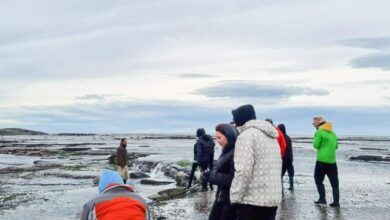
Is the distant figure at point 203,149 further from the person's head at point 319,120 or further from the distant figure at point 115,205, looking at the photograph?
the distant figure at point 115,205

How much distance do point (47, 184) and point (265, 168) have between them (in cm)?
2055

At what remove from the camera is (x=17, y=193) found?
2077cm

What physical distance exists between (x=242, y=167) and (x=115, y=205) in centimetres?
188

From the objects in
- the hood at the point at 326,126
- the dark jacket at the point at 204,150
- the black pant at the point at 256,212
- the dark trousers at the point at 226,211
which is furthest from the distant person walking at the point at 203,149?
the black pant at the point at 256,212

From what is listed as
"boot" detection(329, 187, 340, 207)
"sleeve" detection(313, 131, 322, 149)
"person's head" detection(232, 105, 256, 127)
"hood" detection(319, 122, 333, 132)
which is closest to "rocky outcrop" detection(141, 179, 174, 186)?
"boot" detection(329, 187, 340, 207)

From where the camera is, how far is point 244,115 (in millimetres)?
6637

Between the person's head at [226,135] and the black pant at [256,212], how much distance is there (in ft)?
3.26

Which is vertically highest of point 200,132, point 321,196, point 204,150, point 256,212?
point 200,132

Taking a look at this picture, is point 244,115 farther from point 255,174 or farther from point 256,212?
point 256,212

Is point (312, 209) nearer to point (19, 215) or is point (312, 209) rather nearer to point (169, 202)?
point (169, 202)

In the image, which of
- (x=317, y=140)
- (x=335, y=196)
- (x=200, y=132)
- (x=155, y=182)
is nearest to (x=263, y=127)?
(x=317, y=140)

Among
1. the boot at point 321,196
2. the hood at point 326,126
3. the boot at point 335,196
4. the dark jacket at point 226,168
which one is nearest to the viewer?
the dark jacket at point 226,168

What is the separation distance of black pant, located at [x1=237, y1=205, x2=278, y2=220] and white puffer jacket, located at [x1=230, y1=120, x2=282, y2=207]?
0.08 metres

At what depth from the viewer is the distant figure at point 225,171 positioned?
22.5ft
